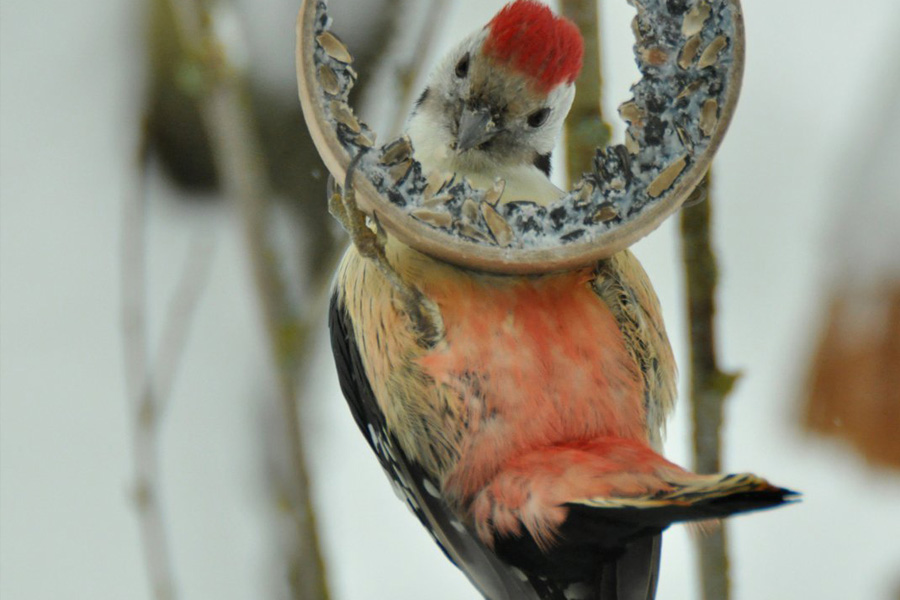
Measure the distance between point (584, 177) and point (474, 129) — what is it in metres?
0.34

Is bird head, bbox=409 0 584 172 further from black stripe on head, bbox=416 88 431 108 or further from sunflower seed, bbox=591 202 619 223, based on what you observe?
sunflower seed, bbox=591 202 619 223

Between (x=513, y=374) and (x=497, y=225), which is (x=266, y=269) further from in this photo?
(x=497, y=225)

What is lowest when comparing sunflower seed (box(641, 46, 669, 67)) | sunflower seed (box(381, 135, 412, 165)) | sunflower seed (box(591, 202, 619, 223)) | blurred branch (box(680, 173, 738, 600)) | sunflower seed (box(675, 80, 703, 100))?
blurred branch (box(680, 173, 738, 600))

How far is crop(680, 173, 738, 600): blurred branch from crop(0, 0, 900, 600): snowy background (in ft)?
7.71

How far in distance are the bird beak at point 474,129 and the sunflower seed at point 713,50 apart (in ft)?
1.56

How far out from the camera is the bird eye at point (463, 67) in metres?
2.21

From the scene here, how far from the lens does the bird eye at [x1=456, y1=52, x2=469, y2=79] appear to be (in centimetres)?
221

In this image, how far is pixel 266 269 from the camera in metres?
2.85

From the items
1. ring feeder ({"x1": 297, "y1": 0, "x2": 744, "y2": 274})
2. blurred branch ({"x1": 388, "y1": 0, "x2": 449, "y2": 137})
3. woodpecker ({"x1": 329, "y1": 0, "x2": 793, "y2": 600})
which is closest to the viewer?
ring feeder ({"x1": 297, "y1": 0, "x2": 744, "y2": 274})

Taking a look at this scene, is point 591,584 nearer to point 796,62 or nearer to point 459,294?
point 459,294

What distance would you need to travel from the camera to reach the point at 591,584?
1955 mm

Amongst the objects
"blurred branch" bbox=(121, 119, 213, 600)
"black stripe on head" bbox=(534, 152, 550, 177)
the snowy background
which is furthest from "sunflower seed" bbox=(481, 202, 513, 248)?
the snowy background

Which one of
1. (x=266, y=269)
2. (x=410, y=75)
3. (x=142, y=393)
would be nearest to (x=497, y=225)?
(x=410, y=75)

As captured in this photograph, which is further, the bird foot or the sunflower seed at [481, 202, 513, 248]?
the bird foot
